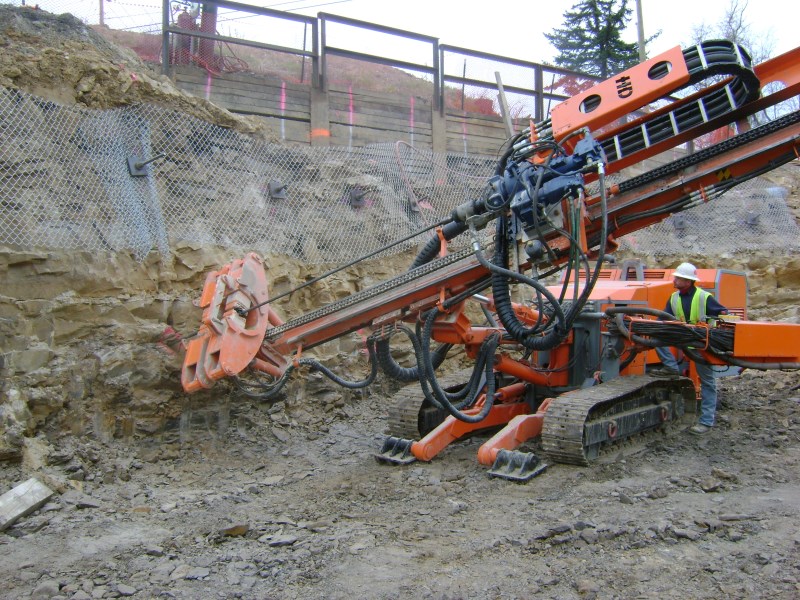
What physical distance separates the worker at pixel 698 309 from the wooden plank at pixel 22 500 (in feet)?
17.8

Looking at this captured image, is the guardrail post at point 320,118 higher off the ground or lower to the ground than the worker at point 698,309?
higher

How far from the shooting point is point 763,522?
4613 mm

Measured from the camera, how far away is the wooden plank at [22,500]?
487cm

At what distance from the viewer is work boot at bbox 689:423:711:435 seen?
23.2 feet

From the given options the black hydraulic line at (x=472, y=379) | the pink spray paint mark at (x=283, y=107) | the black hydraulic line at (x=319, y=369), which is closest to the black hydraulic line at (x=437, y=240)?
the black hydraulic line at (x=472, y=379)

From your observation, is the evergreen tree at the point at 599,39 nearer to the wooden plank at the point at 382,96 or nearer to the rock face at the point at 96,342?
the wooden plank at the point at 382,96

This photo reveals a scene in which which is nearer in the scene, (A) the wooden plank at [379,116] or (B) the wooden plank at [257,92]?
(B) the wooden plank at [257,92]

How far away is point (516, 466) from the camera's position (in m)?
5.75

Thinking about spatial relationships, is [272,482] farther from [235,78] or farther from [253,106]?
[235,78]

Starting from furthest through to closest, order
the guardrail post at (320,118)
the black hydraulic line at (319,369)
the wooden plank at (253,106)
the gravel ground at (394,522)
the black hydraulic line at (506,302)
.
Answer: the guardrail post at (320,118), the wooden plank at (253,106), the black hydraulic line at (319,369), the black hydraulic line at (506,302), the gravel ground at (394,522)

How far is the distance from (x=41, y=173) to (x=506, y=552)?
5.51 m

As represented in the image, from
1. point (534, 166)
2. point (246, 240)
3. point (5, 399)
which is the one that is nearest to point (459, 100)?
point (246, 240)

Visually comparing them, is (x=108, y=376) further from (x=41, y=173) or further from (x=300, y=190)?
(x=300, y=190)

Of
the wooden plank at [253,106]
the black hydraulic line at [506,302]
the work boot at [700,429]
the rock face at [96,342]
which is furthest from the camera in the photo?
the wooden plank at [253,106]
